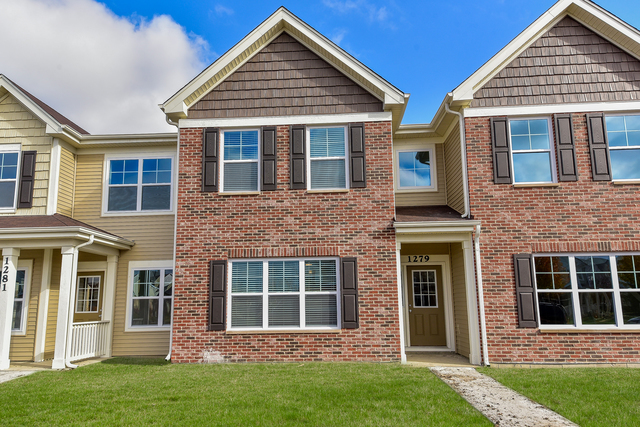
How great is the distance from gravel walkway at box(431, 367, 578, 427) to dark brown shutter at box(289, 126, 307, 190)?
5.07 m

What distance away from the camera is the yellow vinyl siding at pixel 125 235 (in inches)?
480

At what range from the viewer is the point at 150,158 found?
12969 mm

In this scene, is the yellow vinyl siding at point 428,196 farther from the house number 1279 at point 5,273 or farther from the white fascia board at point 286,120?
the house number 1279 at point 5,273

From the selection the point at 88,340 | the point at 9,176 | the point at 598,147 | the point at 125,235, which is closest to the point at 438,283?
the point at 598,147

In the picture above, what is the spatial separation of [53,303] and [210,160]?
18.5 feet

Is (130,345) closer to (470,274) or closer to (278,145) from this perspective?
(278,145)

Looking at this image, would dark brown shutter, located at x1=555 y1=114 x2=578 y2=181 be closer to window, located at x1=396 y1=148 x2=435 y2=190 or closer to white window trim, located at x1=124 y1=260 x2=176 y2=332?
window, located at x1=396 y1=148 x2=435 y2=190

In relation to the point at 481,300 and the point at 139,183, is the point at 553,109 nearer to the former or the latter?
the point at 481,300

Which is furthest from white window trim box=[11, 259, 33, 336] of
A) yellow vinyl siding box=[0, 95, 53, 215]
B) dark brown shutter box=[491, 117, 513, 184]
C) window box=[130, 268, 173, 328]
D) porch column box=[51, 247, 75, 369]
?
dark brown shutter box=[491, 117, 513, 184]

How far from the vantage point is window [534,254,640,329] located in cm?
990

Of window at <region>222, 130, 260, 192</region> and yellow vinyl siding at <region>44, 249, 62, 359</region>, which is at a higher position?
window at <region>222, 130, 260, 192</region>

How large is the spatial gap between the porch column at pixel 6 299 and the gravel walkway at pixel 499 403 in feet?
30.0

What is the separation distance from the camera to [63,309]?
10281mm

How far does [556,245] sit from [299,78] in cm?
700
